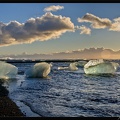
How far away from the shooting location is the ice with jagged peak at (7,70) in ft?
30.0

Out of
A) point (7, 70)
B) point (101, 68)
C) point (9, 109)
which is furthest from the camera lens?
point (101, 68)

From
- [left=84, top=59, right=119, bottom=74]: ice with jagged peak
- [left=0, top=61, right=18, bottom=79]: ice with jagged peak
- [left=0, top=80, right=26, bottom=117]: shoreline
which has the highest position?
Answer: [left=84, top=59, right=119, bottom=74]: ice with jagged peak

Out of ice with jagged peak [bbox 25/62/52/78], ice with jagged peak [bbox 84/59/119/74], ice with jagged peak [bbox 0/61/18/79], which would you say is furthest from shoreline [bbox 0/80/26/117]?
ice with jagged peak [bbox 84/59/119/74]

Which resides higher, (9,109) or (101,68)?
(101,68)

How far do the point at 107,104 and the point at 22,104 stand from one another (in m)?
1.55

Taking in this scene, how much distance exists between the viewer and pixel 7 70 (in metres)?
9.44

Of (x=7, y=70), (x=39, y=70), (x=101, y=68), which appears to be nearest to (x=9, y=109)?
(x=7, y=70)

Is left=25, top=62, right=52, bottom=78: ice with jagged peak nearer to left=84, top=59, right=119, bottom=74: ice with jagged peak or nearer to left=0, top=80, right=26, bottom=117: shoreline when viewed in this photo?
left=84, top=59, right=119, bottom=74: ice with jagged peak

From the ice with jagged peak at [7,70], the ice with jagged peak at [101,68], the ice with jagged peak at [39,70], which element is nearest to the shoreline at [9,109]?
the ice with jagged peak at [7,70]

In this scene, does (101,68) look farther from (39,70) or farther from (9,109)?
(9,109)

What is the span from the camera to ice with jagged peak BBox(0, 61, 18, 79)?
9141 millimetres

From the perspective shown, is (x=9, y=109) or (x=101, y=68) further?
(x=101, y=68)

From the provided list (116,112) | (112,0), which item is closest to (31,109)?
(116,112)

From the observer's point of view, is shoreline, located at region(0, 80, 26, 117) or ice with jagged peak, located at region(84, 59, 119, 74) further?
ice with jagged peak, located at region(84, 59, 119, 74)
